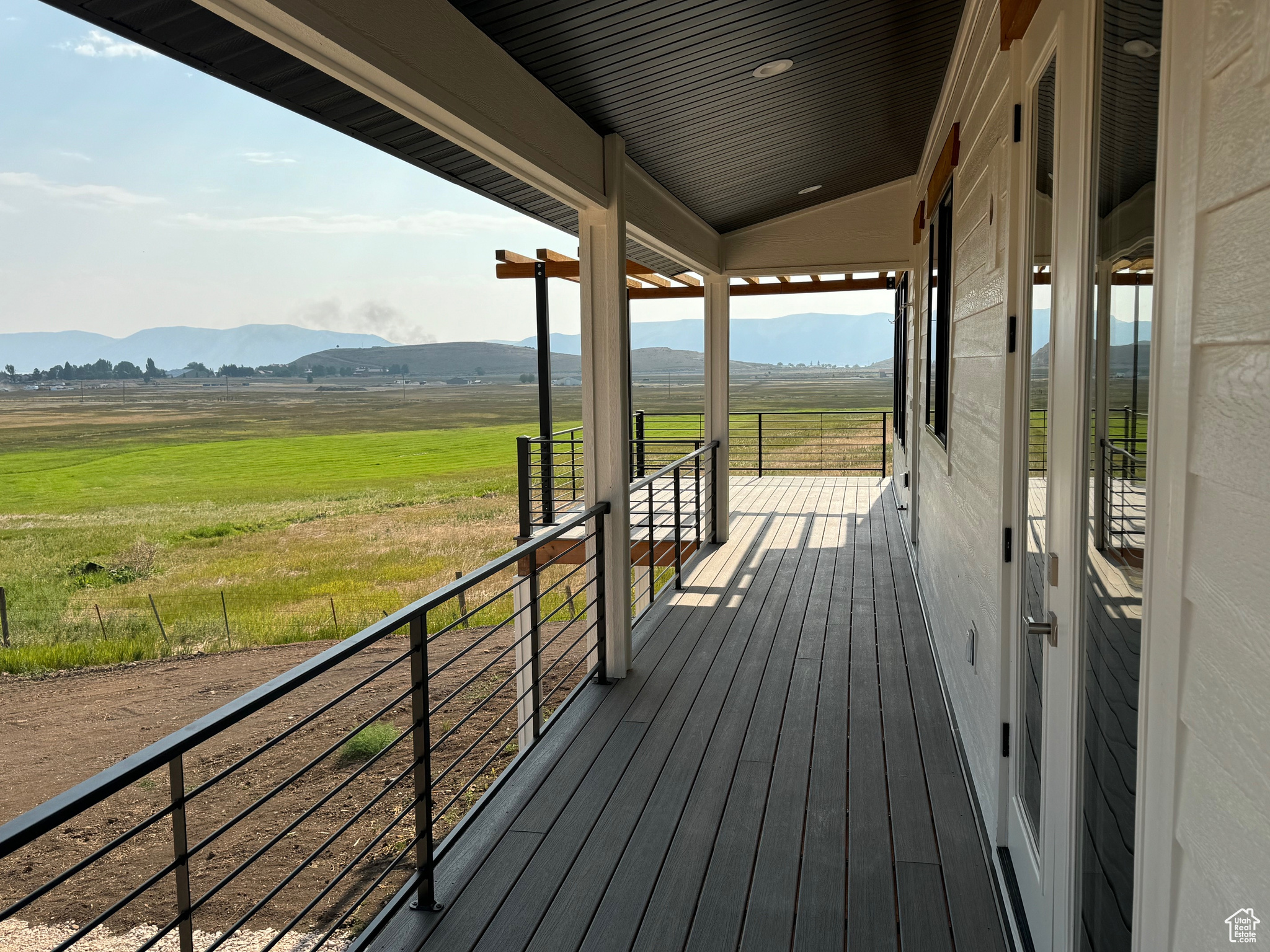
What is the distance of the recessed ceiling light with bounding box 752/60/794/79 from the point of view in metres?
3.04

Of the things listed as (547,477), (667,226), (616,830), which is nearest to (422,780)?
(616,830)

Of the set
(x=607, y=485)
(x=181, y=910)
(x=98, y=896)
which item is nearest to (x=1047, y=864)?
(x=181, y=910)

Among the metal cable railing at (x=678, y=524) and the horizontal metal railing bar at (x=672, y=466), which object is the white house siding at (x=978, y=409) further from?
the metal cable railing at (x=678, y=524)

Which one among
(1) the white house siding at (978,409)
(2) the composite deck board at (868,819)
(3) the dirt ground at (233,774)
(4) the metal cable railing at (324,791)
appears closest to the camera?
(4) the metal cable railing at (324,791)

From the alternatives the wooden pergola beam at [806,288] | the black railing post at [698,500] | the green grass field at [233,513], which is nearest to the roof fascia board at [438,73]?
the black railing post at [698,500]

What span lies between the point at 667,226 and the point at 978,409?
8.65 ft

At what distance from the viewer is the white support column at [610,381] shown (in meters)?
3.55

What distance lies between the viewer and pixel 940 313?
150 inches

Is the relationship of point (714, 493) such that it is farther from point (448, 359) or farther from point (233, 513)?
point (448, 359)

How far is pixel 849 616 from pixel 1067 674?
3.07m

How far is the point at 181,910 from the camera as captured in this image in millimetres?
1349

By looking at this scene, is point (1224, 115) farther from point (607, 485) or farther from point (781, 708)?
point (607, 485)

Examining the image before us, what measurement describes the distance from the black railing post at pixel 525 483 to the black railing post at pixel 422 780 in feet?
17.2

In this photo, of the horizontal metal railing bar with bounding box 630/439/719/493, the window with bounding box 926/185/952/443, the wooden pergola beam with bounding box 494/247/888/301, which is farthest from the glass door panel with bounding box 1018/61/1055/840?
the wooden pergola beam with bounding box 494/247/888/301
